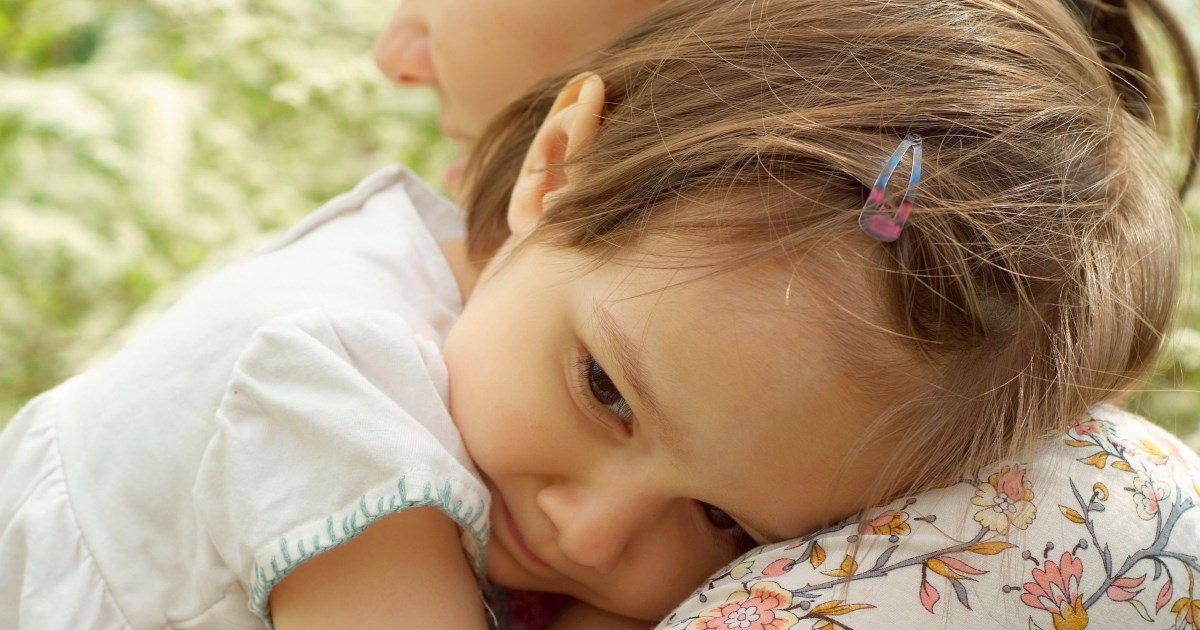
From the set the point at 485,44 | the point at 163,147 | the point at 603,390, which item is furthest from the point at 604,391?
the point at 163,147

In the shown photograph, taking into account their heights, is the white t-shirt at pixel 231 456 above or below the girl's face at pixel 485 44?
below

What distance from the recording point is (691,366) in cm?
105

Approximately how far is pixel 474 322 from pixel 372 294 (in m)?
0.13

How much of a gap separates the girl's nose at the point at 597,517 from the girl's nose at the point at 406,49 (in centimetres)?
88

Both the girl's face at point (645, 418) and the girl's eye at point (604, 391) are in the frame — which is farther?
the girl's eye at point (604, 391)

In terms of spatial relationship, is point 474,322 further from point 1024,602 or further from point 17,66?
point 17,66

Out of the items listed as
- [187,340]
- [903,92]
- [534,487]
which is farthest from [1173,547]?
[187,340]

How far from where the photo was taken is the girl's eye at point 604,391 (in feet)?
3.74

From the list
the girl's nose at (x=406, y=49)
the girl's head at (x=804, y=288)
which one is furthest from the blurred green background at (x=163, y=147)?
the girl's head at (x=804, y=288)

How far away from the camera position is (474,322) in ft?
4.16

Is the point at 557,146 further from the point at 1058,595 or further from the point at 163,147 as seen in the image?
the point at 163,147

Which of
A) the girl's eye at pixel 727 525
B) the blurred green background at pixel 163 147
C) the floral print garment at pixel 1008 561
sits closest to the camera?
the floral print garment at pixel 1008 561

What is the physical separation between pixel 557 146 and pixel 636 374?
1.18ft

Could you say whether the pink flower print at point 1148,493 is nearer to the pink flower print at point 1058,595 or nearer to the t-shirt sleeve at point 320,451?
the pink flower print at point 1058,595
